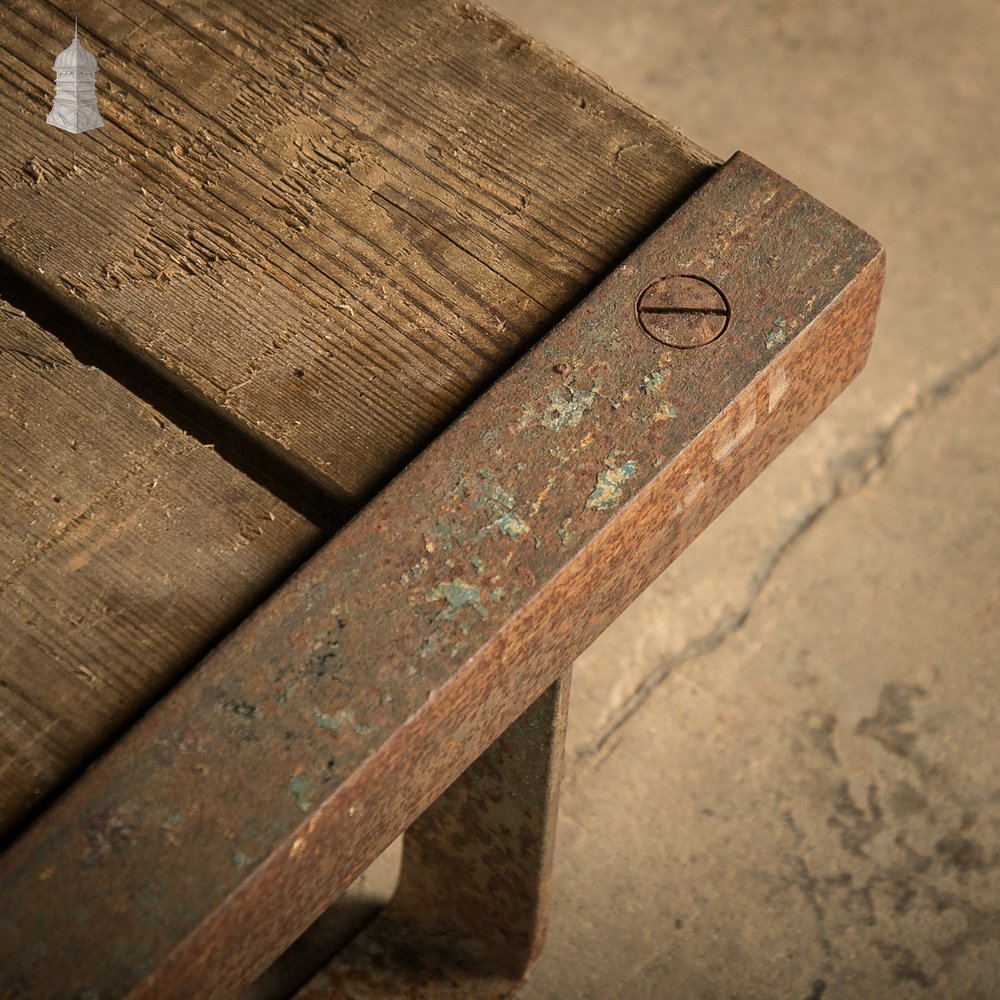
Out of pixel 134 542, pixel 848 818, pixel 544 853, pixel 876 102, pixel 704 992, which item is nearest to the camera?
pixel 134 542

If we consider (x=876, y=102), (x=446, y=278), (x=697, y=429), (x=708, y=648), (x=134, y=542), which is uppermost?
(x=876, y=102)

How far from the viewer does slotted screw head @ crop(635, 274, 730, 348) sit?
1.19 meters

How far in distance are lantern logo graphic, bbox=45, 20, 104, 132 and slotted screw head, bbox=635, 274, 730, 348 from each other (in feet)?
1.68

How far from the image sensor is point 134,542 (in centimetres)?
110

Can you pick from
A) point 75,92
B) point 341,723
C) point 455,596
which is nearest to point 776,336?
point 455,596

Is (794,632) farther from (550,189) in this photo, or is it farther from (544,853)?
(550,189)

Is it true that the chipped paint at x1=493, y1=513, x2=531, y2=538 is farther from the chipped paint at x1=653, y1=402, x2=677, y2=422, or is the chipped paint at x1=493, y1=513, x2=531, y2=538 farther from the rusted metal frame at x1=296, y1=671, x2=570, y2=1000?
the rusted metal frame at x1=296, y1=671, x2=570, y2=1000

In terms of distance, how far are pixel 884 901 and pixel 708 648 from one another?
→ 1.60 feet

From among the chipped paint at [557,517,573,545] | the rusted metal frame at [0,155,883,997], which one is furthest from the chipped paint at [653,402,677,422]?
the chipped paint at [557,517,573,545]

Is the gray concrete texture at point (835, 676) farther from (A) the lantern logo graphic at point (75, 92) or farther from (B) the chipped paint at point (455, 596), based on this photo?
(A) the lantern logo graphic at point (75, 92)

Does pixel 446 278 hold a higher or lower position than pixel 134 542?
higher

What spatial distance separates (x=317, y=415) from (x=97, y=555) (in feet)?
0.66

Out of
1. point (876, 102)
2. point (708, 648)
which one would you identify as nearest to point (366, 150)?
point (708, 648)

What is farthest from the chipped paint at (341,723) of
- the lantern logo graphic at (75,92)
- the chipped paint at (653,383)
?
the lantern logo graphic at (75,92)
